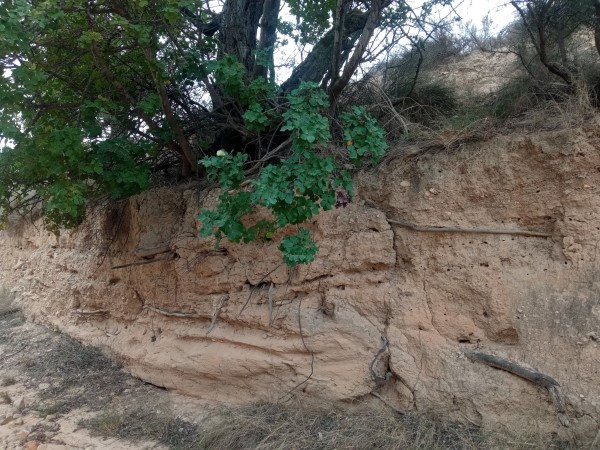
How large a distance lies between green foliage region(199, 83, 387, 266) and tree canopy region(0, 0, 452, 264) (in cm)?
1

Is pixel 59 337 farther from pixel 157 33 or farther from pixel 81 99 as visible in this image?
pixel 157 33

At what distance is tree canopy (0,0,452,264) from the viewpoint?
A: 145 inches

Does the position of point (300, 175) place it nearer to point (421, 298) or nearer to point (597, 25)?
point (421, 298)

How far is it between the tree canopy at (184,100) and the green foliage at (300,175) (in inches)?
0.4

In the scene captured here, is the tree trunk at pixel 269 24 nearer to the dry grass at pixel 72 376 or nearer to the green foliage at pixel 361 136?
the green foliage at pixel 361 136

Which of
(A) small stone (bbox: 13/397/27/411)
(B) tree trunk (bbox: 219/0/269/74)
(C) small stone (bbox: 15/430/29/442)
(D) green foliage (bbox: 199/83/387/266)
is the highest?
(B) tree trunk (bbox: 219/0/269/74)

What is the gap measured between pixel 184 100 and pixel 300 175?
8.15 ft

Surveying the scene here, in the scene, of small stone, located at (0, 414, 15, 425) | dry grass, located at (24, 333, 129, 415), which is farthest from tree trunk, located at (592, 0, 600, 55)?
small stone, located at (0, 414, 15, 425)

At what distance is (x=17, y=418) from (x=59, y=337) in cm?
194

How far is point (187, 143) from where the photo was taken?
516cm

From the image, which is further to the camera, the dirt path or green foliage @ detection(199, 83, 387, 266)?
the dirt path

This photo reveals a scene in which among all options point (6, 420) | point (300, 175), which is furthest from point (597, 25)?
point (6, 420)

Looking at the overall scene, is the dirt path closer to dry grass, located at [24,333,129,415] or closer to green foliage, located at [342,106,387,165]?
dry grass, located at [24,333,129,415]

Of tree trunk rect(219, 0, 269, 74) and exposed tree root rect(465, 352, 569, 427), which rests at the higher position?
tree trunk rect(219, 0, 269, 74)
